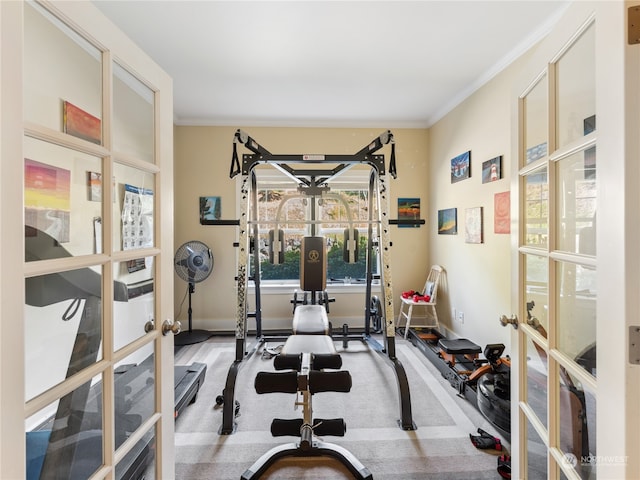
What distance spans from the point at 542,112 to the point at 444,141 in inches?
102

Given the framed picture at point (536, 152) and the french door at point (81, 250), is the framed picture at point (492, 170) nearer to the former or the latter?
the framed picture at point (536, 152)

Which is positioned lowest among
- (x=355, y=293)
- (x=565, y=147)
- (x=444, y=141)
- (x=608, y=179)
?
(x=355, y=293)

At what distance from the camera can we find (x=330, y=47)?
7.36 feet

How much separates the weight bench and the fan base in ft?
6.86

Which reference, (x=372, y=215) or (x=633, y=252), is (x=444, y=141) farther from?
(x=633, y=252)

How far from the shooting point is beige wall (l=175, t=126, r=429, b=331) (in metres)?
3.75

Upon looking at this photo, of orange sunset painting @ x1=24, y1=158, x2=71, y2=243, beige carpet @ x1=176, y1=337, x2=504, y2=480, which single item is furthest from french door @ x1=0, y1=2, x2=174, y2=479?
beige carpet @ x1=176, y1=337, x2=504, y2=480

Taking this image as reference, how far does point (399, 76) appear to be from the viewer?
270 centimetres

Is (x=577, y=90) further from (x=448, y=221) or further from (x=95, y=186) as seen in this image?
(x=448, y=221)

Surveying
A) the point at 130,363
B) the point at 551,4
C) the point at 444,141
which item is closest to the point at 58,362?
the point at 130,363

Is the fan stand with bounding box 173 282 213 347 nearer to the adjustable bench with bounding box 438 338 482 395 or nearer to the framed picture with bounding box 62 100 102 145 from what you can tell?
the adjustable bench with bounding box 438 338 482 395

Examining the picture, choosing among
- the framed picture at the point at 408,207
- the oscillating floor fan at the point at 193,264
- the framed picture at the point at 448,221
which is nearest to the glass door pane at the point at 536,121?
the framed picture at the point at 448,221

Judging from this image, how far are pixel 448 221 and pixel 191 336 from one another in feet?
A: 11.1

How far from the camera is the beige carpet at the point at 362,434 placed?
156 centimetres
